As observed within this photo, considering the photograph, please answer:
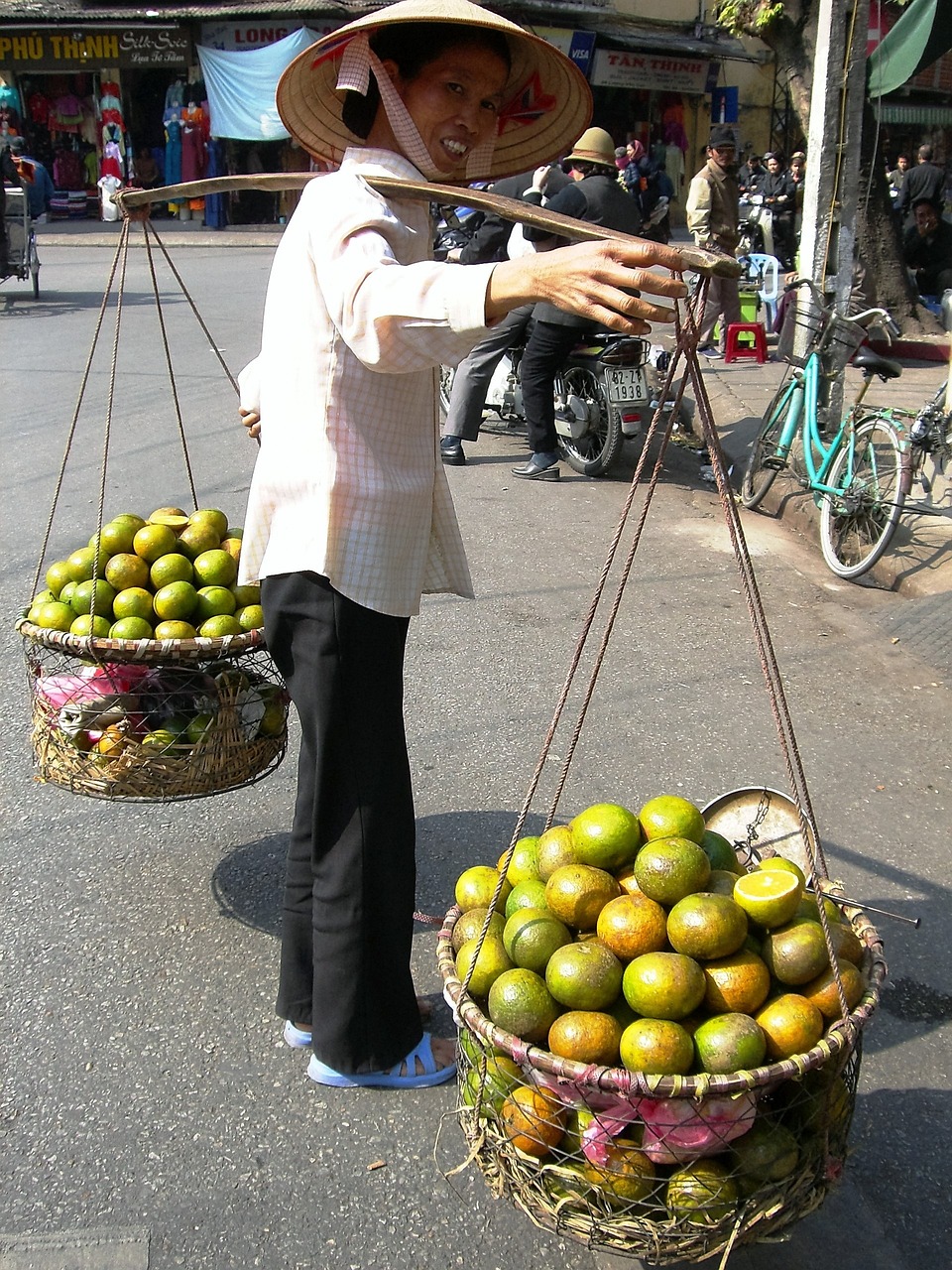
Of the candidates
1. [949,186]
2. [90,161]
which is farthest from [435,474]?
[90,161]

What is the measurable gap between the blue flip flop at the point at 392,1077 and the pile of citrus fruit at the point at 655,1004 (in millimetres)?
534

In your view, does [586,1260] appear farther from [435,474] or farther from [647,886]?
[435,474]

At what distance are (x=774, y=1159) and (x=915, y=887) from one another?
158 cm

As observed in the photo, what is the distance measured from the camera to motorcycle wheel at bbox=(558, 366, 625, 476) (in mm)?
6586

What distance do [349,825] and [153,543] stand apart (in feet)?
3.74

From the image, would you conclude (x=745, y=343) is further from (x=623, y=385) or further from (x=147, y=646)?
(x=147, y=646)

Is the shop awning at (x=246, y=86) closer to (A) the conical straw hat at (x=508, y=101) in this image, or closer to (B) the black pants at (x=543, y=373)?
(B) the black pants at (x=543, y=373)

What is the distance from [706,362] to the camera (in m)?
10.1

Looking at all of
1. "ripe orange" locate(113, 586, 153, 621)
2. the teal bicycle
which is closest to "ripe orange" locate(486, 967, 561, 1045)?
"ripe orange" locate(113, 586, 153, 621)

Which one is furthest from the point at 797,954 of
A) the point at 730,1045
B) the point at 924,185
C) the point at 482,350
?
the point at 924,185

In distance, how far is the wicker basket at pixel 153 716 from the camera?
242cm

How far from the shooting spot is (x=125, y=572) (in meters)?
2.74

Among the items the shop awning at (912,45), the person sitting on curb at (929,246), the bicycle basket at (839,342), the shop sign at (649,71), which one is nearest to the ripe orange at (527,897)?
the bicycle basket at (839,342)

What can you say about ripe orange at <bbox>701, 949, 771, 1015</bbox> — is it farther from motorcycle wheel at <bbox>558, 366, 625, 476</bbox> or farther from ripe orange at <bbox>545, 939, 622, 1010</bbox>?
motorcycle wheel at <bbox>558, 366, 625, 476</bbox>
